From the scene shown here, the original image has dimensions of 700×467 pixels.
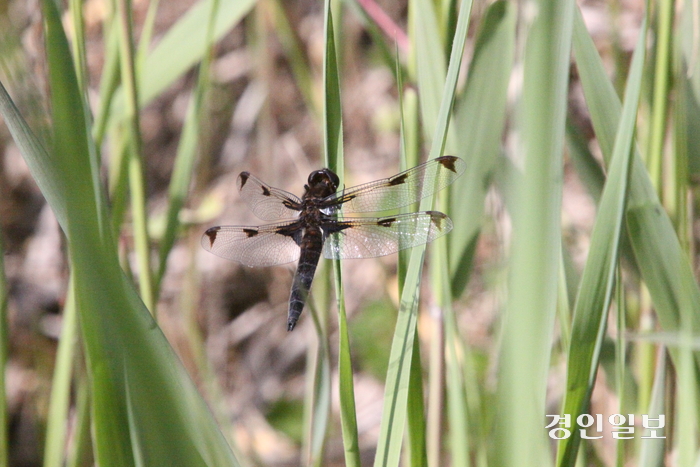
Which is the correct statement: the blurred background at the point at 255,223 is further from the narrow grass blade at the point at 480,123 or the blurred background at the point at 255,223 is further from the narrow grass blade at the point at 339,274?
the narrow grass blade at the point at 339,274

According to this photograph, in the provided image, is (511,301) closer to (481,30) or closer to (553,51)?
(553,51)

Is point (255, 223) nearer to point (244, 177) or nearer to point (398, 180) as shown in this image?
point (244, 177)

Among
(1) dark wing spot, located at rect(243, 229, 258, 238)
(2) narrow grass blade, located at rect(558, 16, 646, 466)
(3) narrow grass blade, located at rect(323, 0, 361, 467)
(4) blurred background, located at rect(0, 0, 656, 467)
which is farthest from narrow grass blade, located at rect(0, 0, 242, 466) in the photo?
(4) blurred background, located at rect(0, 0, 656, 467)

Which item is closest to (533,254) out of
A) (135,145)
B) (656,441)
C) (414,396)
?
(414,396)

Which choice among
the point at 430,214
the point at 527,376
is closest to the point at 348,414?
the point at 527,376

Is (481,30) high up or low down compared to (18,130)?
up

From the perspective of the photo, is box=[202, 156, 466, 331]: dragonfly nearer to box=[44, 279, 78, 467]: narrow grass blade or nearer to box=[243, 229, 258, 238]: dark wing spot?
box=[243, 229, 258, 238]: dark wing spot
